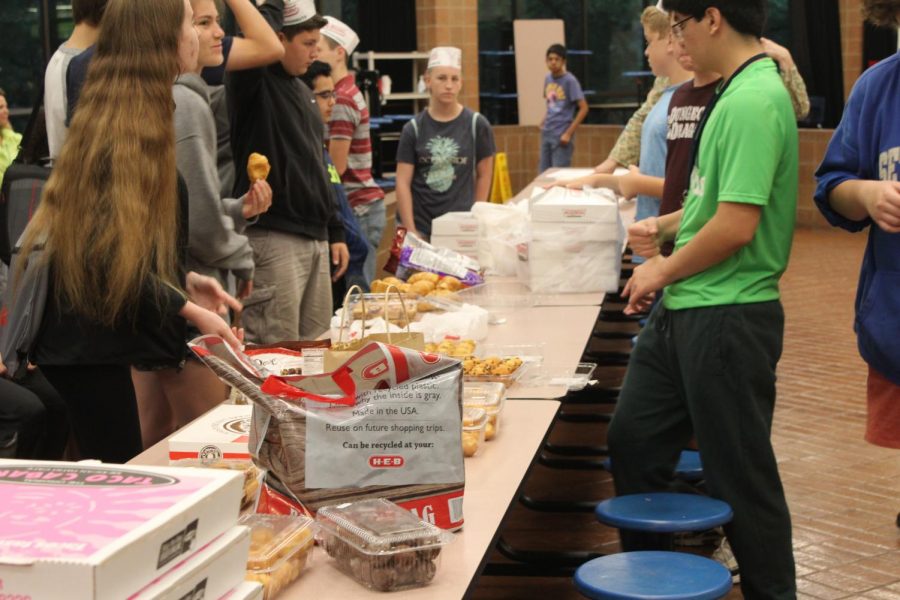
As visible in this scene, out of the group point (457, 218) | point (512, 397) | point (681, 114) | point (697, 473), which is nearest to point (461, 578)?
point (512, 397)

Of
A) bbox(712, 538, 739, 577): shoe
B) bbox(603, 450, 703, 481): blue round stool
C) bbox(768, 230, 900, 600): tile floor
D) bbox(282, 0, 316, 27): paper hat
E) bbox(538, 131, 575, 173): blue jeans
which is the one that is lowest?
bbox(768, 230, 900, 600): tile floor

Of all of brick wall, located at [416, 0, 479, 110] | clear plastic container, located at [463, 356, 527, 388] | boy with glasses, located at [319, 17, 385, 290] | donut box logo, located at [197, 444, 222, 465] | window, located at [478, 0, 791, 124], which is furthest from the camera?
window, located at [478, 0, 791, 124]

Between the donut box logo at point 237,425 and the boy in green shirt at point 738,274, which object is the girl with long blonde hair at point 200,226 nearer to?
the donut box logo at point 237,425

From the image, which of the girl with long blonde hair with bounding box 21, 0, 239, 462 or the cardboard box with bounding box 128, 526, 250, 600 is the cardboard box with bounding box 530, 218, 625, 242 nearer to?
the girl with long blonde hair with bounding box 21, 0, 239, 462

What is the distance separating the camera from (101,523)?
1.29 meters

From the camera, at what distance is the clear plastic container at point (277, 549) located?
1.78 meters

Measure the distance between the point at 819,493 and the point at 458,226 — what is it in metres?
1.83

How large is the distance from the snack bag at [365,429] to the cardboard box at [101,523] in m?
0.53

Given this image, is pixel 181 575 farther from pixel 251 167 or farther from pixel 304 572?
pixel 251 167

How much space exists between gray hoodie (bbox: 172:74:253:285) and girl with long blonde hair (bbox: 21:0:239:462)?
0.45 metres

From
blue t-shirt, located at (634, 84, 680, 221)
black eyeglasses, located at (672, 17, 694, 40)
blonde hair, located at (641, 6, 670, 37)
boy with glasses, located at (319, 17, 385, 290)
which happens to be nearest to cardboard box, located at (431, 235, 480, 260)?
blue t-shirt, located at (634, 84, 680, 221)

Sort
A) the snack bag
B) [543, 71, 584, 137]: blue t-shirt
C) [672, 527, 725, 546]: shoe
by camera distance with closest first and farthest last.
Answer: the snack bag, [672, 527, 725, 546]: shoe, [543, 71, 584, 137]: blue t-shirt

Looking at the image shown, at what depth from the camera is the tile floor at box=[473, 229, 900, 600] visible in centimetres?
394

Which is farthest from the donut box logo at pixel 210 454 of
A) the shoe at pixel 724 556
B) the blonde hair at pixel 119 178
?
the shoe at pixel 724 556
